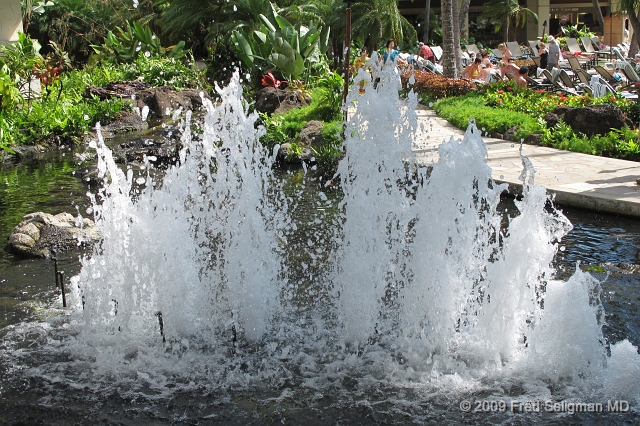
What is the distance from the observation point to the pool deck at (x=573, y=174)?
760 cm

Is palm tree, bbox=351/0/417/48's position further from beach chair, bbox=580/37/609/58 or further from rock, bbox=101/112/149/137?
rock, bbox=101/112/149/137

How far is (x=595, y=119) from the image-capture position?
34.4 ft

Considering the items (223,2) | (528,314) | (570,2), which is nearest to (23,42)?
(223,2)

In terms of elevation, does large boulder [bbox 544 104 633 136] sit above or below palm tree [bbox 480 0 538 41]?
below

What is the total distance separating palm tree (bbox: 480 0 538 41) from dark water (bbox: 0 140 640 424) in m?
26.9

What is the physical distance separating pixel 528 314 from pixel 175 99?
1341 centimetres

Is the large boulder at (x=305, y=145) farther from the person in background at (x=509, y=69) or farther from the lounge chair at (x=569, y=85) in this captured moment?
the person in background at (x=509, y=69)

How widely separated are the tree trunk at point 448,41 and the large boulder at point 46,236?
11.3m

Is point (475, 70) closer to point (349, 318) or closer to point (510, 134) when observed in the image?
point (510, 134)

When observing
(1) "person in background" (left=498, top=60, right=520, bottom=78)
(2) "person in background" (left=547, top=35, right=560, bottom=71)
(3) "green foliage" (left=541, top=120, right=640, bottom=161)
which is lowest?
(3) "green foliage" (left=541, top=120, right=640, bottom=161)

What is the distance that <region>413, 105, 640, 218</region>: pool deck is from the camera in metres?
7.60

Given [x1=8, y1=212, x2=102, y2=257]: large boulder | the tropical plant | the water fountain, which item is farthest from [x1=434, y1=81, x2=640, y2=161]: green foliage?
the tropical plant

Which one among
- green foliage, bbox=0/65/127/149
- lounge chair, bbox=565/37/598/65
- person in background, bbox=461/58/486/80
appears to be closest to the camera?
green foliage, bbox=0/65/127/149

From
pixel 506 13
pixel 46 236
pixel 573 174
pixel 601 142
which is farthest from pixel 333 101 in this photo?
pixel 506 13
